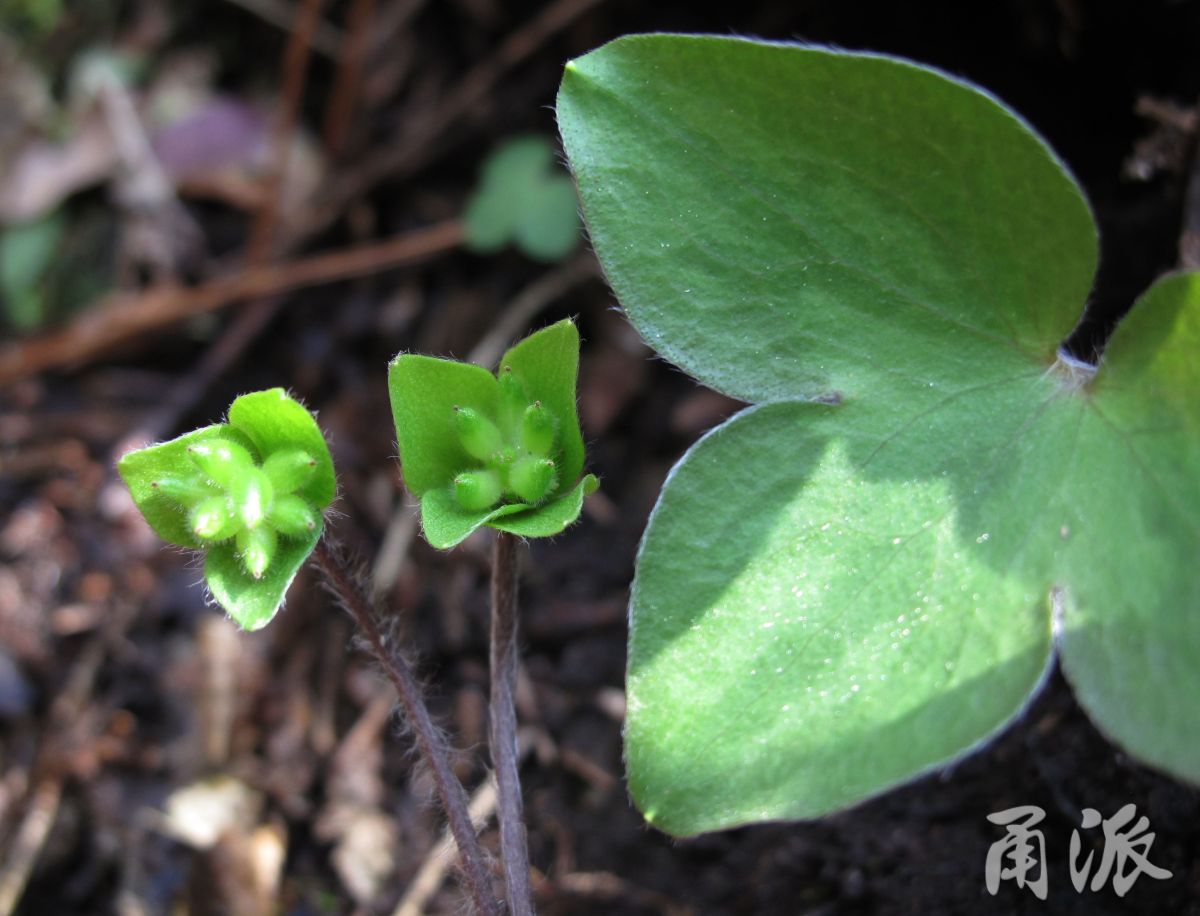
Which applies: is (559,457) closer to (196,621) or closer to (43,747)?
(196,621)

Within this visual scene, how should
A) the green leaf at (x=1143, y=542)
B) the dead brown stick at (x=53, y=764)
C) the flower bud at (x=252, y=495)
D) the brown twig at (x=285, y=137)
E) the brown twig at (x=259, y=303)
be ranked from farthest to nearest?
the brown twig at (x=285, y=137) < the brown twig at (x=259, y=303) < the dead brown stick at (x=53, y=764) < the flower bud at (x=252, y=495) < the green leaf at (x=1143, y=542)

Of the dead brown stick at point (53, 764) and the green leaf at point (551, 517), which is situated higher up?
the green leaf at point (551, 517)

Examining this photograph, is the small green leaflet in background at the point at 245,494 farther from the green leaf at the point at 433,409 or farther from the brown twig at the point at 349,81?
the brown twig at the point at 349,81

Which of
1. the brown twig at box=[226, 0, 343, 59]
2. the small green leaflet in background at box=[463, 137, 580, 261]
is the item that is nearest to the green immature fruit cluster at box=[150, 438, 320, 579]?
the small green leaflet in background at box=[463, 137, 580, 261]

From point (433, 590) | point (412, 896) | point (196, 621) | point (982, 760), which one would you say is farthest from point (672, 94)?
point (196, 621)

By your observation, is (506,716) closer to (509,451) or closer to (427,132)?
(509,451)

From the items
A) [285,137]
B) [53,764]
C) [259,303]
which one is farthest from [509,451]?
[285,137]

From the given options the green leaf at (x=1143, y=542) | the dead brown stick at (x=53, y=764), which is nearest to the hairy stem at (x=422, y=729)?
the green leaf at (x=1143, y=542)
